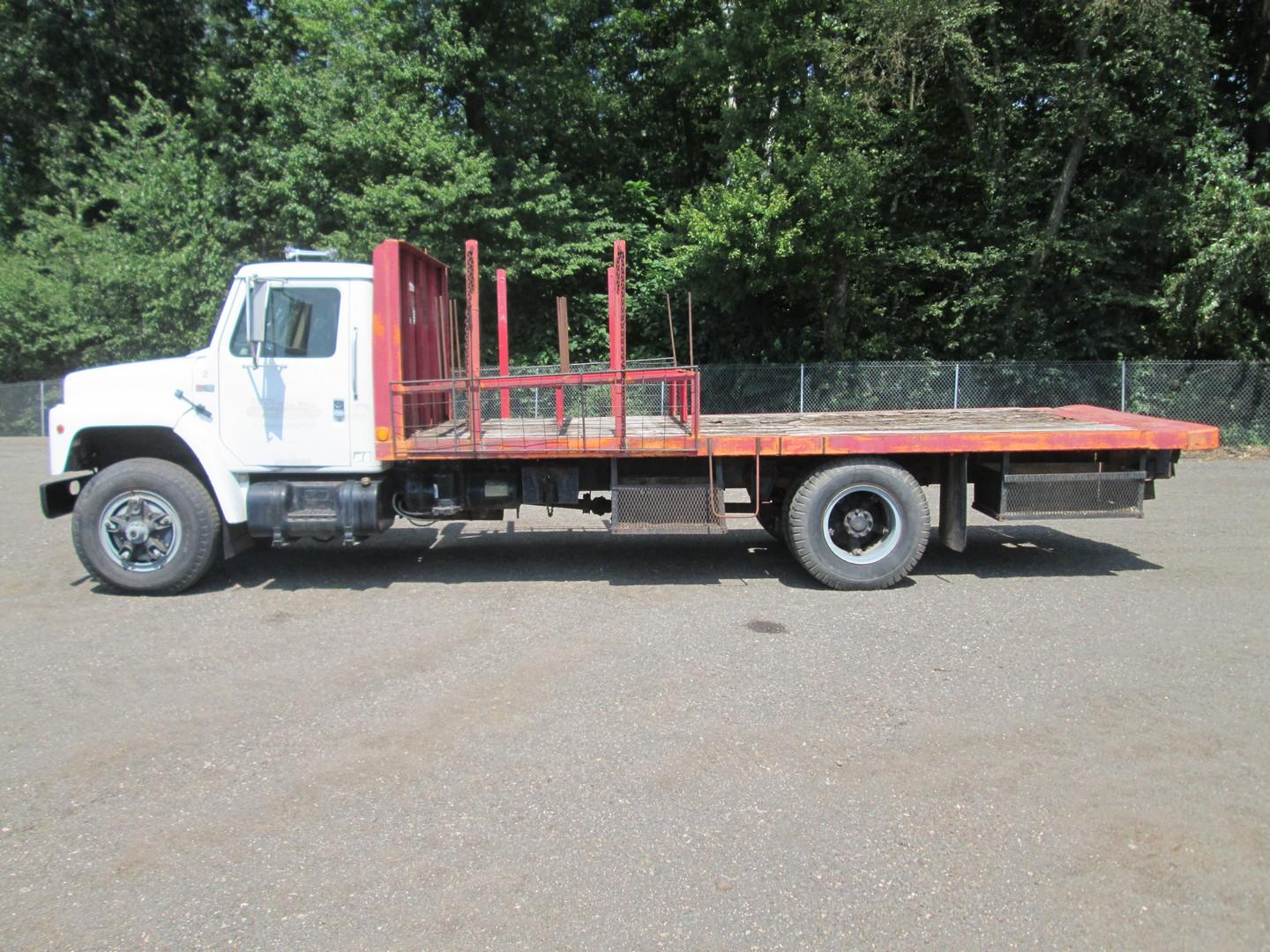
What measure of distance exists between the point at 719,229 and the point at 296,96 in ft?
35.6

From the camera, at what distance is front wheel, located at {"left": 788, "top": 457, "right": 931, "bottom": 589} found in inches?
295

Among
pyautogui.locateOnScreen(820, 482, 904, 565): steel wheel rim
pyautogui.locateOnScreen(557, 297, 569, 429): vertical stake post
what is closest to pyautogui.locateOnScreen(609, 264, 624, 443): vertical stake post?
pyautogui.locateOnScreen(557, 297, 569, 429): vertical stake post

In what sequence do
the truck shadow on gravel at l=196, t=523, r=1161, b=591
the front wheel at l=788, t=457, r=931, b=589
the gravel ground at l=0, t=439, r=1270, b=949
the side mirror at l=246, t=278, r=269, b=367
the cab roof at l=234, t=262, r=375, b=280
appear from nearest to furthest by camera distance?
the gravel ground at l=0, t=439, r=1270, b=949 → the side mirror at l=246, t=278, r=269, b=367 → the cab roof at l=234, t=262, r=375, b=280 → the front wheel at l=788, t=457, r=931, b=589 → the truck shadow on gravel at l=196, t=523, r=1161, b=591

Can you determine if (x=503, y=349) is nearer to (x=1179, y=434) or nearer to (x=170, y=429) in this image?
(x=170, y=429)

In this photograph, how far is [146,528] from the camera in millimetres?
7316

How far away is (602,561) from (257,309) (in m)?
3.67

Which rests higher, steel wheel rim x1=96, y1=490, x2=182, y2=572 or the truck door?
the truck door

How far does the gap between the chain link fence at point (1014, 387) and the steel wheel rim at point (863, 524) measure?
10.6 m

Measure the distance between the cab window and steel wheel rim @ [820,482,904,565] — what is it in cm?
429

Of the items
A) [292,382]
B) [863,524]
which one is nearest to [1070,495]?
[863,524]

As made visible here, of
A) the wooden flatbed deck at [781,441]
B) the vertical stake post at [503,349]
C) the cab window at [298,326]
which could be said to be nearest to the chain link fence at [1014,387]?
the vertical stake post at [503,349]

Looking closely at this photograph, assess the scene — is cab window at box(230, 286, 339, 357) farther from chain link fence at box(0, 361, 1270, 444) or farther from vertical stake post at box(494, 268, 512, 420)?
chain link fence at box(0, 361, 1270, 444)

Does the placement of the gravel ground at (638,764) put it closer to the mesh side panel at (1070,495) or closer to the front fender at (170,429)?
the mesh side panel at (1070,495)

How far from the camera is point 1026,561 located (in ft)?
28.0
